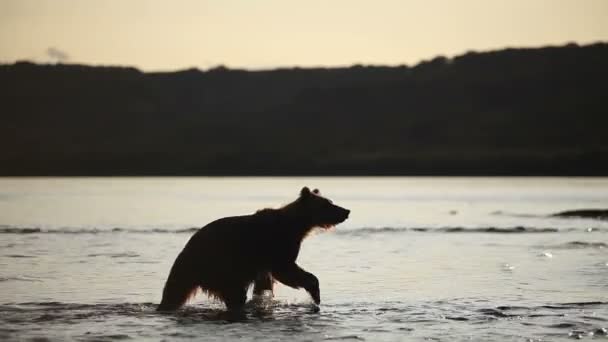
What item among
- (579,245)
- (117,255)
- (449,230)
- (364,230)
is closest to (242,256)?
(117,255)

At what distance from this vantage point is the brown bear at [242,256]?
1473 centimetres

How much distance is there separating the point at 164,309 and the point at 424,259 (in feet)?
33.4

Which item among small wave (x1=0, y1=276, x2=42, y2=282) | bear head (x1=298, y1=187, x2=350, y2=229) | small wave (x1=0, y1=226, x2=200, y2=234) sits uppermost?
bear head (x1=298, y1=187, x2=350, y2=229)

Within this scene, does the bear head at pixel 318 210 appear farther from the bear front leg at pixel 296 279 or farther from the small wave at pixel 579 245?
the small wave at pixel 579 245

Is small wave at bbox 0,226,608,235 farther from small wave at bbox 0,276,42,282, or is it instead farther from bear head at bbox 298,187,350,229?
bear head at bbox 298,187,350,229

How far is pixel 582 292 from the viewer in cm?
1744

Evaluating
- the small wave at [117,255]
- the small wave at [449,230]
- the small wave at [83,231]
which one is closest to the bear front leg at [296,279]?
the small wave at [117,255]

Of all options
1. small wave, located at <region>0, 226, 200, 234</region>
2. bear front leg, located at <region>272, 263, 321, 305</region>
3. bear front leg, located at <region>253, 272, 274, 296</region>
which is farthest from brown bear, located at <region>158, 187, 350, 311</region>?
small wave, located at <region>0, 226, 200, 234</region>

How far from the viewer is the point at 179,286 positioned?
14773 millimetres

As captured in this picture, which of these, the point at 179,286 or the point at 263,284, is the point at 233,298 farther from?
the point at 263,284

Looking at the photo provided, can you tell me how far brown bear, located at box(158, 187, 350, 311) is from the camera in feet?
48.3

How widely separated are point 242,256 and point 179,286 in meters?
1.01

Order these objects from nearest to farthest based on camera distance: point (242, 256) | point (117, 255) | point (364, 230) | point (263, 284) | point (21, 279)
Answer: point (242, 256) < point (263, 284) < point (21, 279) < point (117, 255) < point (364, 230)

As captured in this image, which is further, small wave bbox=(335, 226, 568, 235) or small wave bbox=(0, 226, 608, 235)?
small wave bbox=(335, 226, 568, 235)
